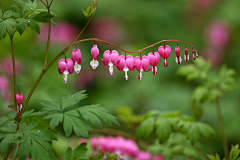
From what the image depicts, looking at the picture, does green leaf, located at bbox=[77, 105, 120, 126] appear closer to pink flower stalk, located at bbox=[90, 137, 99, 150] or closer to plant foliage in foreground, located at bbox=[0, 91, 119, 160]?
plant foliage in foreground, located at bbox=[0, 91, 119, 160]

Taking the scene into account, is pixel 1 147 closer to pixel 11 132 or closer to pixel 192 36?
pixel 11 132

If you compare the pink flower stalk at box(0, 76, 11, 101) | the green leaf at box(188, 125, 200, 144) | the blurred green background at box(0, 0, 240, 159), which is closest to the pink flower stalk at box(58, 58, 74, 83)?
the green leaf at box(188, 125, 200, 144)

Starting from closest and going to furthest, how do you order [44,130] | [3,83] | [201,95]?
[44,130]
[201,95]
[3,83]

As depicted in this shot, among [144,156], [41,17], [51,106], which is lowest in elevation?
[144,156]

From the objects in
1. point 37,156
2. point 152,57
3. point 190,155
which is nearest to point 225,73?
point 190,155

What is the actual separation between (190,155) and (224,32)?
3196 mm

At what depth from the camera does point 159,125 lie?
153 centimetres

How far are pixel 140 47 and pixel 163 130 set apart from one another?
2146mm

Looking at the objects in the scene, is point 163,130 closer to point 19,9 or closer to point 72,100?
point 72,100

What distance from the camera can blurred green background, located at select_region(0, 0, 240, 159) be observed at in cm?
301

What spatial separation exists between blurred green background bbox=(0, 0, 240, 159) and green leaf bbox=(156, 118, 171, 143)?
1451mm

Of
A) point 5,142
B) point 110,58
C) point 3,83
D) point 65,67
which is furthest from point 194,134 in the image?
point 3,83

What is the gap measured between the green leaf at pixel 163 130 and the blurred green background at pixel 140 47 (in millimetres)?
1451

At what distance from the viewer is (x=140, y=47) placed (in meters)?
3.53
